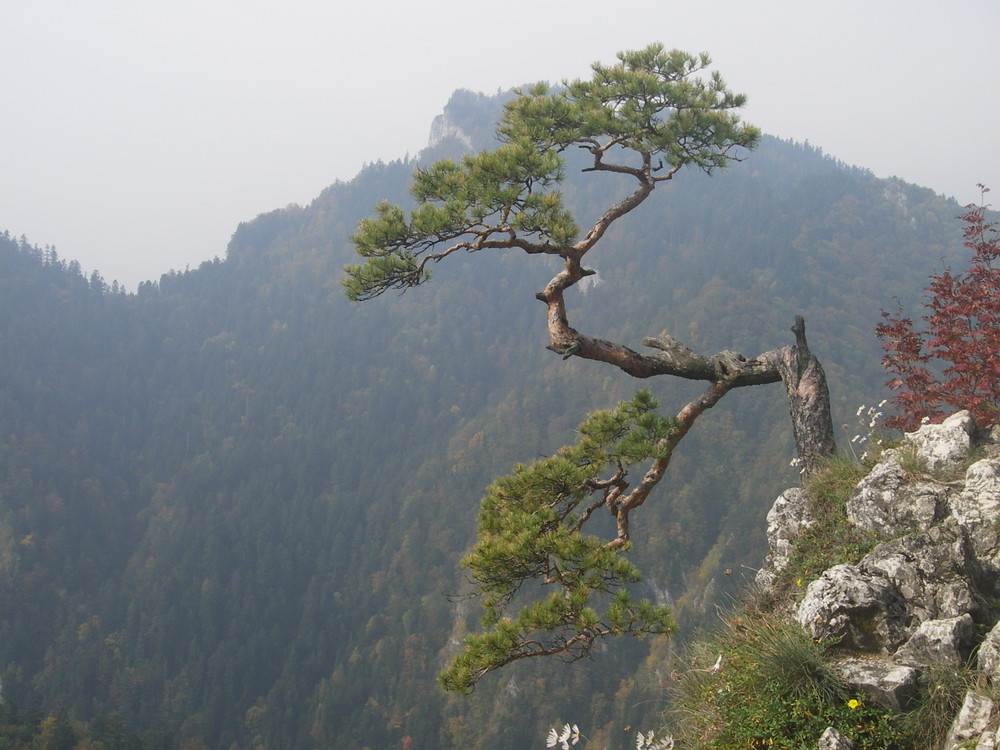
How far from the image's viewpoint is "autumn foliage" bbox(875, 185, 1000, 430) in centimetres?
559

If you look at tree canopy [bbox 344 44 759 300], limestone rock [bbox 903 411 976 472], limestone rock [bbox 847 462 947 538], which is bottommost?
limestone rock [bbox 847 462 947 538]

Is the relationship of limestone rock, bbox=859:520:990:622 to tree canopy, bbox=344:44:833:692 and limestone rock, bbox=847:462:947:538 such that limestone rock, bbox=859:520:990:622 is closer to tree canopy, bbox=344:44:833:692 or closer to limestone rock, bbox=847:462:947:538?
limestone rock, bbox=847:462:947:538

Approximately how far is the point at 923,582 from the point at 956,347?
102 inches

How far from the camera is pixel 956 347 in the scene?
5.86 meters

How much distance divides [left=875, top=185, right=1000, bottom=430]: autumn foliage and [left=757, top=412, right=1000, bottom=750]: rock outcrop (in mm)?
769

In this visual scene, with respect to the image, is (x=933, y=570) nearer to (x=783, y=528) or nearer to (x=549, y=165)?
(x=783, y=528)

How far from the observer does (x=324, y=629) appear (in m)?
97.2

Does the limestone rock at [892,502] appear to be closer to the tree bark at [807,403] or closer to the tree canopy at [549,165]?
the tree bark at [807,403]

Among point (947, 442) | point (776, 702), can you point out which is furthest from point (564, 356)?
point (776, 702)

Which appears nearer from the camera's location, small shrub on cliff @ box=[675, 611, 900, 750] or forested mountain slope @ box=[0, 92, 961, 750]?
small shrub on cliff @ box=[675, 611, 900, 750]

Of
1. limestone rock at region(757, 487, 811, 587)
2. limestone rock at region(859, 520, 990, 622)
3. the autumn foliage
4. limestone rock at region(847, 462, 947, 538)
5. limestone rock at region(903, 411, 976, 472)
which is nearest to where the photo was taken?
limestone rock at region(859, 520, 990, 622)

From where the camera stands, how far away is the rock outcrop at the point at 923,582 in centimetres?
355

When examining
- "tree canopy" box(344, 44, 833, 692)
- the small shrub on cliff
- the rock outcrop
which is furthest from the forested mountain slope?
the rock outcrop

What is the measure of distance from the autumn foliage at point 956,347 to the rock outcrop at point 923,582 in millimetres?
769
